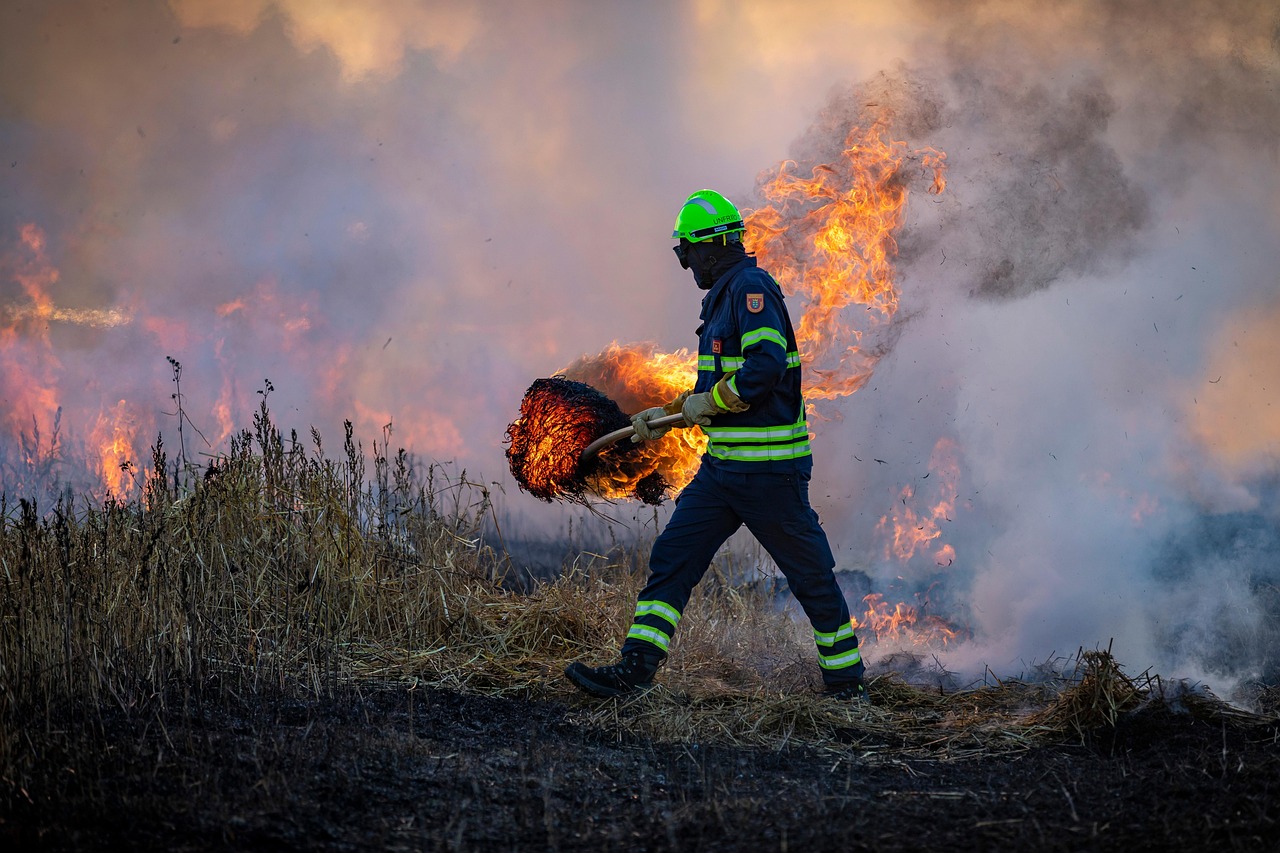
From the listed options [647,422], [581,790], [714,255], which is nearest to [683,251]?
[714,255]

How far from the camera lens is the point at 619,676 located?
5.46 m

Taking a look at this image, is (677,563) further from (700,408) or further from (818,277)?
(818,277)

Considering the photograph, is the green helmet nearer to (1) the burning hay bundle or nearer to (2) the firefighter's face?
(2) the firefighter's face

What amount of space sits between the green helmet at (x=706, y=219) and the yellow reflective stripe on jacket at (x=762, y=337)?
2.27 ft

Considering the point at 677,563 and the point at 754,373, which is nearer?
the point at 754,373

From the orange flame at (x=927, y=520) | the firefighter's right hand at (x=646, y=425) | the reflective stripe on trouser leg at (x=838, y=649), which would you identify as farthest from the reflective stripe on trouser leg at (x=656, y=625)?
the orange flame at (x=927, y=520)

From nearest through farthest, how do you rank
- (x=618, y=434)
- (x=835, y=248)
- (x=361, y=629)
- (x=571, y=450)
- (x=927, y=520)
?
(x=618, y=434) < (x=571, y=450) < (x=361, y=629) < (x=835, y=248) < (x=927, y=520)

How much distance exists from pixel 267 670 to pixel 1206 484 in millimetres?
6175

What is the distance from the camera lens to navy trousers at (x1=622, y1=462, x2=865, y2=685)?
5.47 metres

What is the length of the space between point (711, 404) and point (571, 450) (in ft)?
3.57

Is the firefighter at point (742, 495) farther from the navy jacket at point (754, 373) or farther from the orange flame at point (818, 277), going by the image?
the orange flame at point (818, 277)

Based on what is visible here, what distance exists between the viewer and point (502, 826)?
3.50 meters

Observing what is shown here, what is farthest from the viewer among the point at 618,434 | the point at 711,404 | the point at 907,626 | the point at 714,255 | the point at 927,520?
the point at 927,520

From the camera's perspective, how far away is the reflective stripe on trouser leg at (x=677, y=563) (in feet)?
18.1
